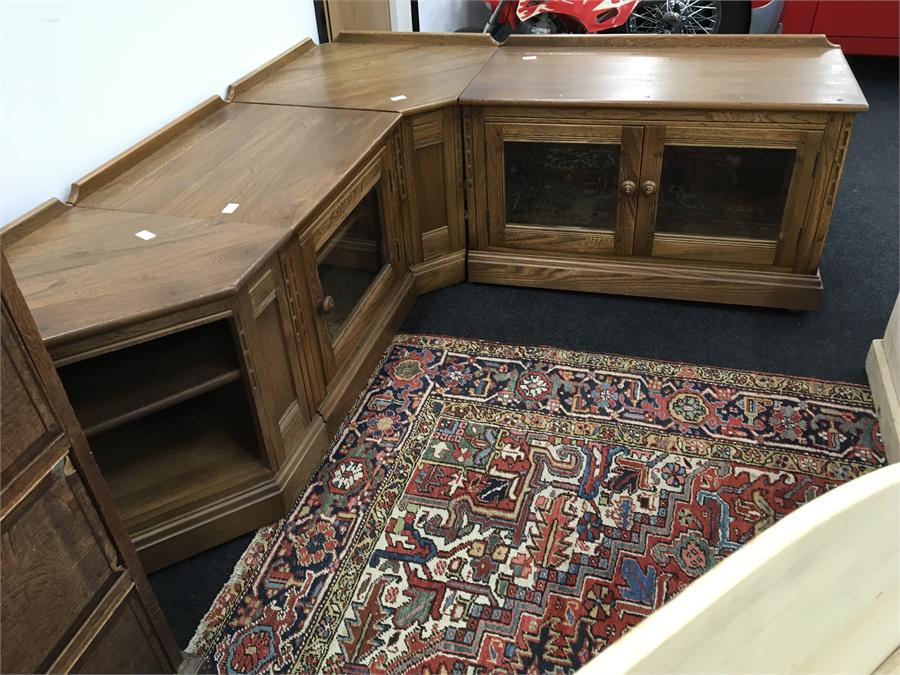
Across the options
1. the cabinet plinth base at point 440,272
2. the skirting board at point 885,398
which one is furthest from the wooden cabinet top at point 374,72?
the skirting board at point 885,398

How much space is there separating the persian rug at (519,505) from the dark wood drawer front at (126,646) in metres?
0.18

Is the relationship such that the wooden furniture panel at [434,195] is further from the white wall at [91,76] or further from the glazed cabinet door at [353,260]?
the white wall at [91,76]

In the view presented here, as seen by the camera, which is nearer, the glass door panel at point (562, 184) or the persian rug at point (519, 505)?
the persian rug at point (519, 505)

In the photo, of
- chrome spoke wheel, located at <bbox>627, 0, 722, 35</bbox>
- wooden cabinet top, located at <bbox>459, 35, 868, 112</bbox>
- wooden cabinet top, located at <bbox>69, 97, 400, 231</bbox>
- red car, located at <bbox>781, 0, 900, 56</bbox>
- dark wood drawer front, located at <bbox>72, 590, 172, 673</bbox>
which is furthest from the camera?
red car, located at <bbox>781, 0, 900, 56</bbox>

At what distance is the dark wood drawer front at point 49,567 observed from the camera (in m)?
1.07

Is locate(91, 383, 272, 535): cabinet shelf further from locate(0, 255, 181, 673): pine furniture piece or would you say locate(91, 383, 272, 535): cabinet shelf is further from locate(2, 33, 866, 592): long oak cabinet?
locate(0, 255, 181, 673): pine furniture piece

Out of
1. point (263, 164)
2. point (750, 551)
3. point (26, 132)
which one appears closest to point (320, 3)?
point (263, 164)

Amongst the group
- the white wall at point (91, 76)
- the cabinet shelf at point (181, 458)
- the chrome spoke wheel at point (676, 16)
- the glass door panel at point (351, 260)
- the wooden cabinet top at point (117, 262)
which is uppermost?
the white wall at point (91, 76)

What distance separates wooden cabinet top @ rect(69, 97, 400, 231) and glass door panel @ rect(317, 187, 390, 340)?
15 centimetres

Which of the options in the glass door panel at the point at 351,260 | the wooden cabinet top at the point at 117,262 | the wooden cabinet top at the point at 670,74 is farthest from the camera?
the wooden cabinet top at the point at 670,74

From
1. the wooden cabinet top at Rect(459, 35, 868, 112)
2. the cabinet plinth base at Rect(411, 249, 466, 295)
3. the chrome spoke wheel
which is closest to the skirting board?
the wooden cabinet top at Rect(459, 35, 868, 112)

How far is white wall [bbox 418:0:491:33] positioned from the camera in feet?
13.1

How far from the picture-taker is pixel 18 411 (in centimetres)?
104

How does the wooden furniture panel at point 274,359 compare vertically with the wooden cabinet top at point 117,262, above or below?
below
